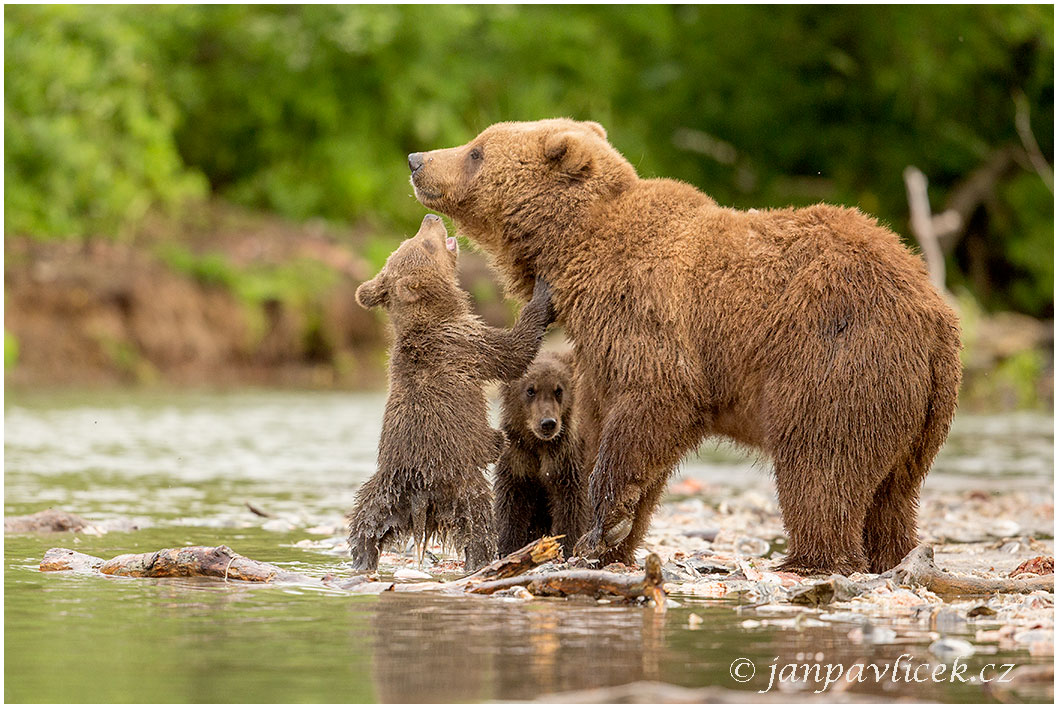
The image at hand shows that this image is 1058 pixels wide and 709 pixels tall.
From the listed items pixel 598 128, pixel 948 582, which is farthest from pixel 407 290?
pixel 948 582

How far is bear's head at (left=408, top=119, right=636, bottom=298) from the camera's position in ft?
23.4

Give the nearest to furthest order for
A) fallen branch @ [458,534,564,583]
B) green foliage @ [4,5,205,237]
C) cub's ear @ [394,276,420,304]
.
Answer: fallen branch @ [458,534,564,583] → cub's ear @ [394,276,420,304] → green foliage @ [4,5,205,237]

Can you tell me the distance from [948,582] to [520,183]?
2.67 metres

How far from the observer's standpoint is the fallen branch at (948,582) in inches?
251

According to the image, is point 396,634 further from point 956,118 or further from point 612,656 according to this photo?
point 956,118

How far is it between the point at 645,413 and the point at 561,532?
115cm

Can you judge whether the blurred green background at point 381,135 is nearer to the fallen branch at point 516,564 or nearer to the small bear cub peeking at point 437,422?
the small bear cub peeking at point 437,422

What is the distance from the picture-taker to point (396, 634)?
5.34 meters

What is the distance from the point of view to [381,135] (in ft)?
97.0

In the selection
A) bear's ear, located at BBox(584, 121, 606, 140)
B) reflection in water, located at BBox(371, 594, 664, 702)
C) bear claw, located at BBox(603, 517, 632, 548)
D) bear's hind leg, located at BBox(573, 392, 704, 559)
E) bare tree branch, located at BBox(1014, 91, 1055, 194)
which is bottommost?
reflection in water, located at BBox(371, 594, 664, 702)

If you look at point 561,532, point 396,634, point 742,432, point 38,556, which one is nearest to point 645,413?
point 742,432

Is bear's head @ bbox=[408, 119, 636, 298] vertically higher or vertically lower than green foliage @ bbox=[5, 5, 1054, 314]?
lower

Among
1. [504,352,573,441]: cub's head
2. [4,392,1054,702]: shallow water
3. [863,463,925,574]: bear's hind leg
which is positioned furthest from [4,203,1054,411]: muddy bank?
[863,463,925,574]: bear's hind leg

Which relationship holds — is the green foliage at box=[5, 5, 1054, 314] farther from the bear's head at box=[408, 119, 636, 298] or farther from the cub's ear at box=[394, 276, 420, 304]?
the cub's ear at box=[394, 276, 420, 304]
